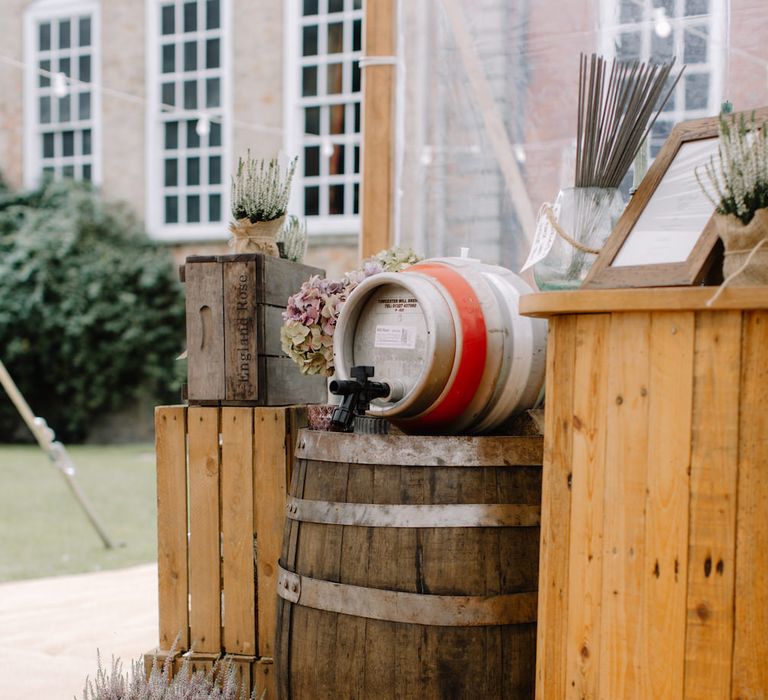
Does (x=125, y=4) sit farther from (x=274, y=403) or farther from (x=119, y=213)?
(x=274, y=403)

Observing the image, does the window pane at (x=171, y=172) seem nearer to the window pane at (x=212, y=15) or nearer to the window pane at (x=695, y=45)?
the window pane at (x=212, y=15)

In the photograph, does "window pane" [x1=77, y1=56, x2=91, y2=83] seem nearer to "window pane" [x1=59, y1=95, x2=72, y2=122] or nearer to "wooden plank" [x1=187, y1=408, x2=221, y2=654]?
"window pane" [x1=59, y1=95, x2=72, y2=122]

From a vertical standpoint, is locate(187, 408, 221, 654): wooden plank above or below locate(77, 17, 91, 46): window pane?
below

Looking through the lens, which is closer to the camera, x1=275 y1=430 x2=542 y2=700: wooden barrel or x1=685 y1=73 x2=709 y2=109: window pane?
x1=275 y1=430 x2=542 y2=700: wooden barrel

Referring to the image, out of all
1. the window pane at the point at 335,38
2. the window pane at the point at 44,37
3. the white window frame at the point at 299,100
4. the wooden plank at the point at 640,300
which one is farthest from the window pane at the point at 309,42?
the wooden plank at the point at 640,300

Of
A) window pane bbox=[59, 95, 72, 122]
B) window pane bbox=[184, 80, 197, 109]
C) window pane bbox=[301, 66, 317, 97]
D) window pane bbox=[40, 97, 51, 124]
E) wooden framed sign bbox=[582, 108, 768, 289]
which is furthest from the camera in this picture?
window pane bbox=[40, 97, 51, 124]

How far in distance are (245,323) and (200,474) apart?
40cm

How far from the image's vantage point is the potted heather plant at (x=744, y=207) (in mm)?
1452

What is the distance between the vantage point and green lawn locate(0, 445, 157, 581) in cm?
487

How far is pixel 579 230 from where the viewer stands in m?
1.89

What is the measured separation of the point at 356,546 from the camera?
1869mm

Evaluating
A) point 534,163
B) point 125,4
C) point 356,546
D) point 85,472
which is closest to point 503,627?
point 356,546

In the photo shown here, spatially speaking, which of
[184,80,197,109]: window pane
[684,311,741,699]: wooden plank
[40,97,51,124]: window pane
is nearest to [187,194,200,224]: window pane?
[184,80,197,109]: window pane

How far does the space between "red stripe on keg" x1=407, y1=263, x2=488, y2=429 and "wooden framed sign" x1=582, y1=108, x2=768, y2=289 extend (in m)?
Result: 0.32
